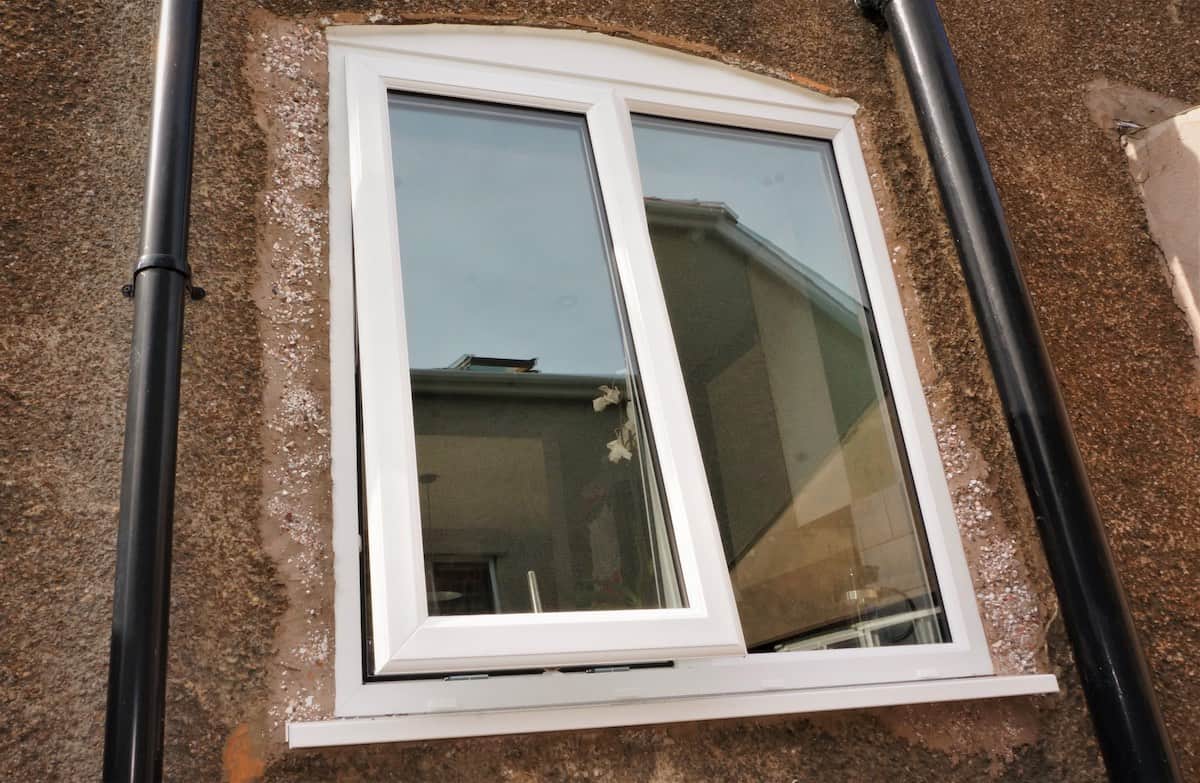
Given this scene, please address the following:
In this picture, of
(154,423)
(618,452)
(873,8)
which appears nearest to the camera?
(154,423)

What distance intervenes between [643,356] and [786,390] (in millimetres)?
394

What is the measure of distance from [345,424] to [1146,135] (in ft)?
6.92

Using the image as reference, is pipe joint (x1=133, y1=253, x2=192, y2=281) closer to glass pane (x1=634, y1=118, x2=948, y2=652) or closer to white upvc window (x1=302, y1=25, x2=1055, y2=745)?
white upvc window (x1=302, y1=25, x2=1055, y2=745)

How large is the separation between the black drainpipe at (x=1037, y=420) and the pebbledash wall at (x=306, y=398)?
0.08 meters

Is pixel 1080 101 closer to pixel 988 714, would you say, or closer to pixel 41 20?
pixel 988 714

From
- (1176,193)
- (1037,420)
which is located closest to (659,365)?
(1037,420)

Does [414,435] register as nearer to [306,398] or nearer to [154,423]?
[306,398]

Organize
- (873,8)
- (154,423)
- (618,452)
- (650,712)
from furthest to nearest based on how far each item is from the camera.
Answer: (873,8)
(618,452)
(650,712)
(154,423)

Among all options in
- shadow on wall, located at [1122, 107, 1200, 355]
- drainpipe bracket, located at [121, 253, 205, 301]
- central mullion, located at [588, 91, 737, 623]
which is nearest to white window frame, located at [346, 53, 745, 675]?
central mullion, located at [588, 91, 737, 623]

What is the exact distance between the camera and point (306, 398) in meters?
1.64

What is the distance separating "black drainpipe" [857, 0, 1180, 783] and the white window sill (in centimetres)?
12

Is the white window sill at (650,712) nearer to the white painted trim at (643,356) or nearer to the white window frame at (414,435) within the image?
the white painted trim at (643,356)

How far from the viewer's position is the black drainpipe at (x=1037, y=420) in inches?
69.9

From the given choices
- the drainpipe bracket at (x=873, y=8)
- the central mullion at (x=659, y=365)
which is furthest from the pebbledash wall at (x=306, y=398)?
the central mullion at (x=659, y=365)
